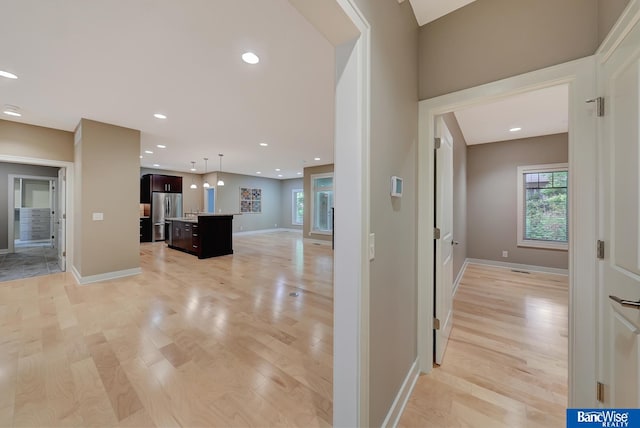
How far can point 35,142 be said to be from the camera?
415 cm

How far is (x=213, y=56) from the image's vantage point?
7.57 feet

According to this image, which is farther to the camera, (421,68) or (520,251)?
(520,251)

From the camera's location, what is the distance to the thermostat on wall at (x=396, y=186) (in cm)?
143

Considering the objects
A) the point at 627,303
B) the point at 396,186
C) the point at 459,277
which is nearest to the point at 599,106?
the point at 627,303

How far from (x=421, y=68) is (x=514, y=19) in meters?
0.59

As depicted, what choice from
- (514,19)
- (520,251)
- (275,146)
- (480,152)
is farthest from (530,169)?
(275,146)

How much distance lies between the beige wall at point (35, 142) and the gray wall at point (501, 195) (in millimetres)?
8455

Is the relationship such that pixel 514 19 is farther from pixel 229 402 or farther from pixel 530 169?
pixel 530 169

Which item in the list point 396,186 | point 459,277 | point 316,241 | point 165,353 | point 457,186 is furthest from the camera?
point 316,241

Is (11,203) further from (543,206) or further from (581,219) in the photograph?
(543,206)

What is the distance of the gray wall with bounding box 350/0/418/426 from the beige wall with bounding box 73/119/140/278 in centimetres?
494

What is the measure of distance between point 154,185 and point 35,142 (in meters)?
4.15

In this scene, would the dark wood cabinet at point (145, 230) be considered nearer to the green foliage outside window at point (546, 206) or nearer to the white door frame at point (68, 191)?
the white door frame at point (68, 191)

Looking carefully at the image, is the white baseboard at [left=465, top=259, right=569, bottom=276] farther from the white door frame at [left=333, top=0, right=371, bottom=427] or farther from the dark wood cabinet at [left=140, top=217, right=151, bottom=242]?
the dark wood cabinet at [left=140, top=217, right=151, bottom=242]
